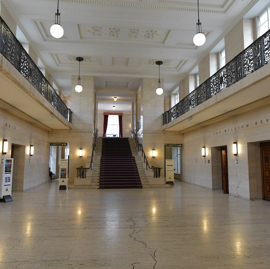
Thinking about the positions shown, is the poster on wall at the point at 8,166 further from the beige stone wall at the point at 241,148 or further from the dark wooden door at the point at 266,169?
the dark wooden door at the point at 266,169

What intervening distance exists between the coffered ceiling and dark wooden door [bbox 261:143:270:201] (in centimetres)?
512

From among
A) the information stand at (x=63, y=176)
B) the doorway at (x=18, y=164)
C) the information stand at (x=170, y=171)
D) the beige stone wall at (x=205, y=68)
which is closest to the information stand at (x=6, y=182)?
the doorway at (x=18, y=164)

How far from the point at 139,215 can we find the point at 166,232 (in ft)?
5.24

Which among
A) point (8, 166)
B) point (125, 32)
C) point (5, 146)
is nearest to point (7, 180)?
point (8, 166)

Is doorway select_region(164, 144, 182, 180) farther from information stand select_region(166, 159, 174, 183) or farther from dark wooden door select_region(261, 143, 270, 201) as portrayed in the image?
dark wooden door select_region(261, 143, 270, 201)

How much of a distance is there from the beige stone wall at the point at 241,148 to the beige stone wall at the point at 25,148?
9107mm

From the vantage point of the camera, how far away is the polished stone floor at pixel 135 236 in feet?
11.1

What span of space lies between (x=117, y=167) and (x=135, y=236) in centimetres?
989

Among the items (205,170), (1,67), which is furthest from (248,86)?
(205,170)

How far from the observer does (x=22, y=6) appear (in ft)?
29.0

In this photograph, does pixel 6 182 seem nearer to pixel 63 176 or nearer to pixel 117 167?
pixel 63 176

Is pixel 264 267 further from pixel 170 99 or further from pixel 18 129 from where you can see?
pixel 170 99

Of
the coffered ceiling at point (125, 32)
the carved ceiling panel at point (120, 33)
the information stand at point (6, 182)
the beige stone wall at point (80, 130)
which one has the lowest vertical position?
the information stand at point (6, 182)

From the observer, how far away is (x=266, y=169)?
9016 millimetres
